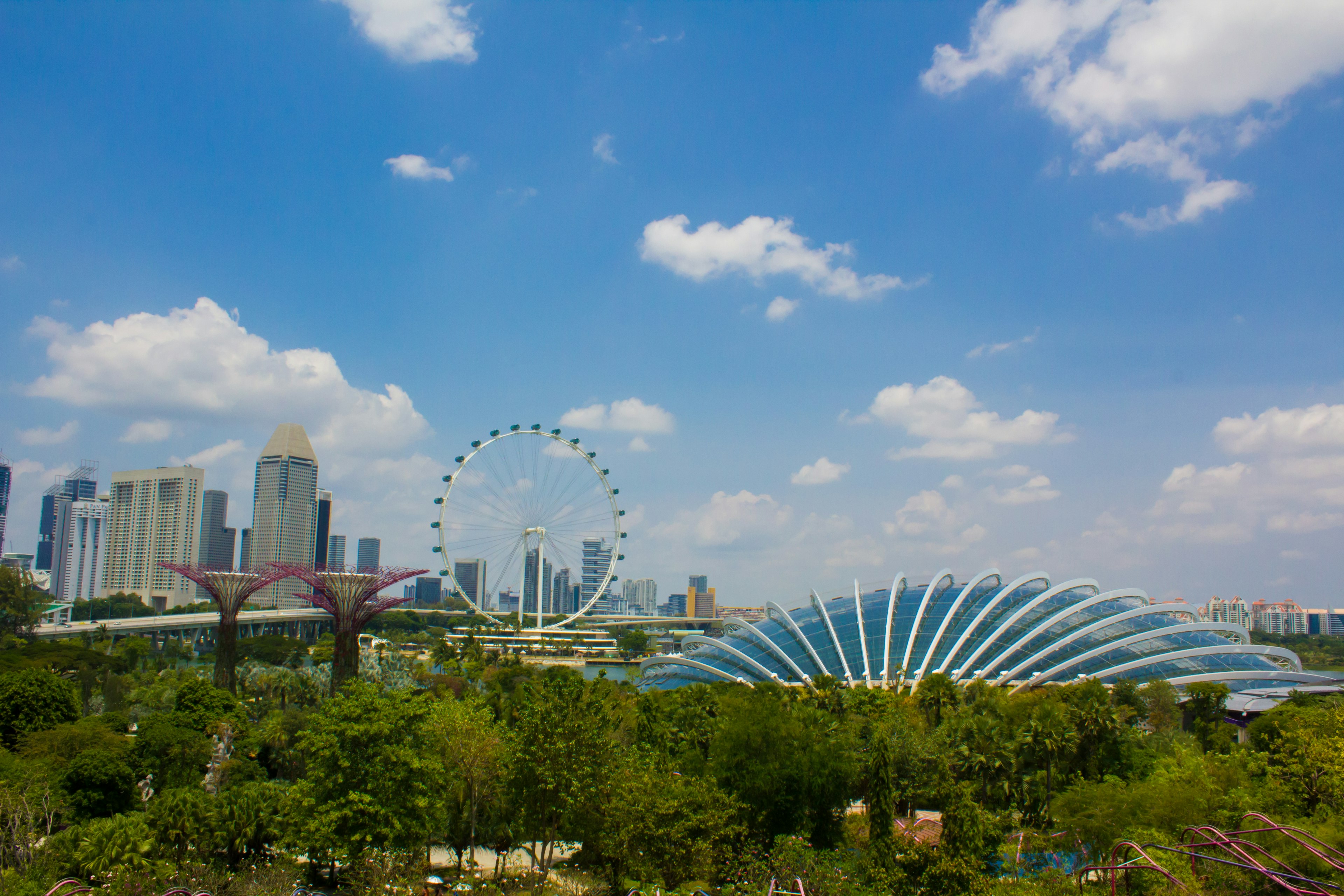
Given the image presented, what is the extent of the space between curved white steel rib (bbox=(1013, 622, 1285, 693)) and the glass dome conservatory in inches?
3.7

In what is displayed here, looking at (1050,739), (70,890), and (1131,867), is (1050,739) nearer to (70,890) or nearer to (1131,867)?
(1131,867)

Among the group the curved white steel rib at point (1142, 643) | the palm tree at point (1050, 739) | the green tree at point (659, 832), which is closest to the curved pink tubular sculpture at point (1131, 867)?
the green tree at point (659, 832)

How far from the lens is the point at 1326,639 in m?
186

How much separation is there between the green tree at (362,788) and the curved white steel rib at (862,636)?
1581 inches

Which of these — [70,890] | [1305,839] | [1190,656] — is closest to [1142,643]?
[1190,656]

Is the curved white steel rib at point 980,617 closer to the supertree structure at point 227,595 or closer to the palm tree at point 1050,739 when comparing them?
the palm tree at point 1050,739

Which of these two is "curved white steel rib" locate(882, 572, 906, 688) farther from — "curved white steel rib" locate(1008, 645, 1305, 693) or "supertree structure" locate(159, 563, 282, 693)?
"supertree structure" locate(159, 563, 282, 693)

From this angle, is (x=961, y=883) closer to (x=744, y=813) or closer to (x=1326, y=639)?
(x=744, y=813)

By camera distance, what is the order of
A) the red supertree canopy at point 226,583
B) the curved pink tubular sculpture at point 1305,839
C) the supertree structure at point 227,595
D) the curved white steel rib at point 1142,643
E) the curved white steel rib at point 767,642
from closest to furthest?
1. the curved pink tubular sculpture at point 1305,839
2. the supertree structure at point 227,595
3. the red supertree canopy at point 226,583
4. the curved white steel rib at point 1142,643
5. the curved white steel rib at point 767,642

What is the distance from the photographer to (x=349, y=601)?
164ft

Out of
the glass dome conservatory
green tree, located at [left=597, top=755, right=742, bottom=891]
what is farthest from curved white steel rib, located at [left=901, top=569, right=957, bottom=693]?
green tree, located at [left=597, top=755, right=742, bottom=891]

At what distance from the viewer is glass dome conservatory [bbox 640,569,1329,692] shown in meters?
62.9

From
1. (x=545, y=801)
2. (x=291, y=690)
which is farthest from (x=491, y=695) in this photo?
(x=545, y=801)

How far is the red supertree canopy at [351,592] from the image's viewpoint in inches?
1964
